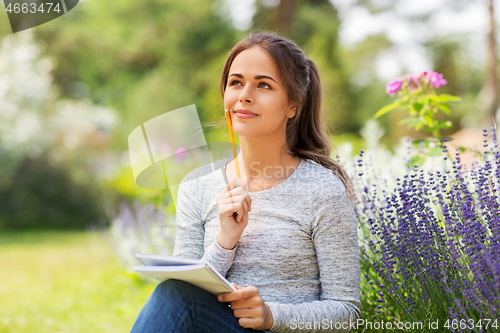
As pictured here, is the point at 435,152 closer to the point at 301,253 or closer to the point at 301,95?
the point at 301,95

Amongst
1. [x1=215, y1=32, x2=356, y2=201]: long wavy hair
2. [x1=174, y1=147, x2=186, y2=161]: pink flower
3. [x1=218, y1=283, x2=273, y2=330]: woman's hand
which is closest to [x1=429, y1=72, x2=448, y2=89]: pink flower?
[x1=215, y1=32, x2=356, y2=201]: long wavy hair

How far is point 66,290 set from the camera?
4.41m

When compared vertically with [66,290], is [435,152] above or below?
above

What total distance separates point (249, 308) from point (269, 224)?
0.35 metres

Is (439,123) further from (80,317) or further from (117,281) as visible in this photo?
(117,281)

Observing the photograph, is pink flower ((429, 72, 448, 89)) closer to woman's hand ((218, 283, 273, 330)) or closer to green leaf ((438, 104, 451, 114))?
green leaf ((438, 104, 451, 114))

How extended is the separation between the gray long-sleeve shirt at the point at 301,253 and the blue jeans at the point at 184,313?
0.17m

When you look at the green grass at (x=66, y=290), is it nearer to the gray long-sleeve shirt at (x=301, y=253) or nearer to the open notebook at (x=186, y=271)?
the gray long-sleeve shirt at (x=301, y=253)

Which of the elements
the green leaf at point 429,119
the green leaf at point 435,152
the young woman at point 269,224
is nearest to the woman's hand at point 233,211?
the young woman at point 269,224

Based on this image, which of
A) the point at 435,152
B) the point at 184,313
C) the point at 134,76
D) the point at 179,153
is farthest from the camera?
the point at 134,76

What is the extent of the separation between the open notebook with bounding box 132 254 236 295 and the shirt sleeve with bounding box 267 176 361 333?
233 millimetres

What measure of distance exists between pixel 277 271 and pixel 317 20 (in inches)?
483

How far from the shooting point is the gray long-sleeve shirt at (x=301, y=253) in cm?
150

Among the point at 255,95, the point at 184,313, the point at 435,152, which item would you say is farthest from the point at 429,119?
the point at 184,313
